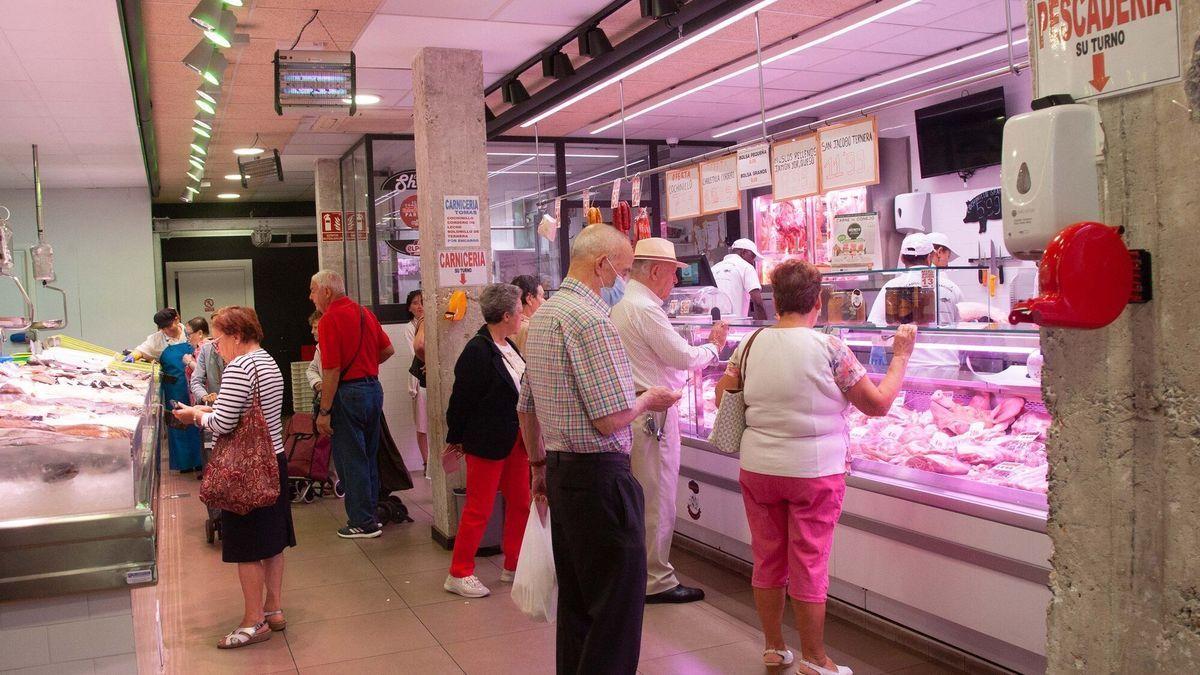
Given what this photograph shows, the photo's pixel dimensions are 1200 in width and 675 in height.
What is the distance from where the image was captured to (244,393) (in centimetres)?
459

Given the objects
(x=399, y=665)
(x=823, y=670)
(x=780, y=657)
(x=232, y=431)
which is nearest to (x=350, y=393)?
(x=232, y=431)

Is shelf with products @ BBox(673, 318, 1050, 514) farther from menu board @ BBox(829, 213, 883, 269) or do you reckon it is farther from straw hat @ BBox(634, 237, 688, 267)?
menu board @ BBox(829, 213, 883, 269)

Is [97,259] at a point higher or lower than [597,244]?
higher

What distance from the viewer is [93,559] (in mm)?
2744

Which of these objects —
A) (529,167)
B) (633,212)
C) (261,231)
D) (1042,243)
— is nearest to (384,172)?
(529,167)

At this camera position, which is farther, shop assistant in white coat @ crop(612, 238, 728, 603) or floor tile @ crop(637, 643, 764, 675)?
shop assistant in white coat @ crop(612, 238, 728, 603)

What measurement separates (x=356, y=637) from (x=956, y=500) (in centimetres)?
296

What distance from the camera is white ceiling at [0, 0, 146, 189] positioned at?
18.8 ft

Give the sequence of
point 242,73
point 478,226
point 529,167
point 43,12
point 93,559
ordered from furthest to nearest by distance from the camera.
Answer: point 529,167
point 242,73
point 478,226
point 43,12
point 93,559

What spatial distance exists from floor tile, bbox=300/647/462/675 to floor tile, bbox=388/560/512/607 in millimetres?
795

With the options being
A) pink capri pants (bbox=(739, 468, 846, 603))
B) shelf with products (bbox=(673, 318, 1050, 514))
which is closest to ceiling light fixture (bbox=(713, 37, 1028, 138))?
shelf with products (bbox=(673, 318, 1050, 514))

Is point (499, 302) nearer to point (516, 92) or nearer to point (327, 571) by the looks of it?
point (327, 571)

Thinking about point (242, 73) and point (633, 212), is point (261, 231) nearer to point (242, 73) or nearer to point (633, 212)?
point (242, 73)

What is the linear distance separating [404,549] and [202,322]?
4.72 metres
